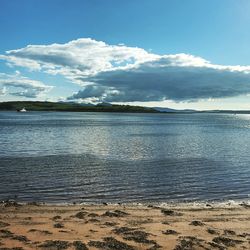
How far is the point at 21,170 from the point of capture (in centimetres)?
3947

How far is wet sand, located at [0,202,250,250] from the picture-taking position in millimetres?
16719

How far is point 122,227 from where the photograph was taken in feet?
63.3

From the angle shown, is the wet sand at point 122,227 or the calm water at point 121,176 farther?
the calm water at point 121,176

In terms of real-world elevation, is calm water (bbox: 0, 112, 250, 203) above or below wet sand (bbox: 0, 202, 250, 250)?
below

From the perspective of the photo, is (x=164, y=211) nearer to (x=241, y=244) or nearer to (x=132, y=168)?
(x=241, y=244)

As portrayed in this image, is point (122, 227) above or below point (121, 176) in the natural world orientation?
above

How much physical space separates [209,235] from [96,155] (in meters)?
36.6

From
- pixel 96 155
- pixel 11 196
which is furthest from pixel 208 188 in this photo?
pixel 96 155

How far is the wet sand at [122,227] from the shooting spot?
16719 millimetres

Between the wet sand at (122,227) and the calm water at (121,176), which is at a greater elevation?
the wet sand at (122,227)

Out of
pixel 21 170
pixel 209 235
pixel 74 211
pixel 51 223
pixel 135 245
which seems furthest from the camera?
pixel 21 170

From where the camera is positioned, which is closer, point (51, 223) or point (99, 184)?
point (51, 223)

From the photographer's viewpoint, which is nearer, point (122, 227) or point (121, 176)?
point (122, 227)

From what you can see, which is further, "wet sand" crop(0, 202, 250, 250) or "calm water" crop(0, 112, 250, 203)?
"calm water" crop(0, 112, 250, 203)
